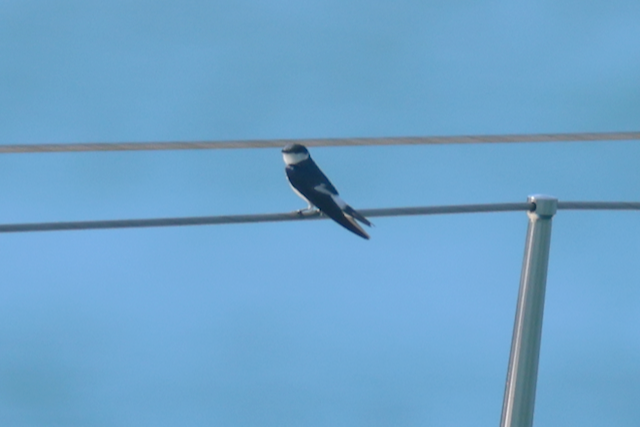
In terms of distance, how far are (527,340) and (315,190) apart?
2063 mm

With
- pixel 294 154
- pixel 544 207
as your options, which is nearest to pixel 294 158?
pixel 294 154

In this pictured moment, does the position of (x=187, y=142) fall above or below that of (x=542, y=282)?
above

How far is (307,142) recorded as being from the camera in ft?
10.2

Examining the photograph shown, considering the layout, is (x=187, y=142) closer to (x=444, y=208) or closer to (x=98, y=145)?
(x=98, y=145)

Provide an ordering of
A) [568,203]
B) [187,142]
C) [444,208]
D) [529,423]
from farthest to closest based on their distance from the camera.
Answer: [187,142], [444,208], [568,203], [529,423]

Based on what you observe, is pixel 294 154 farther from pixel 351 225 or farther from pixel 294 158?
pixel 351 225

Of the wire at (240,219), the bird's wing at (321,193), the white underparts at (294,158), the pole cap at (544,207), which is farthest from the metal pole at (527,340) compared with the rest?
the white underparts at (294,158)

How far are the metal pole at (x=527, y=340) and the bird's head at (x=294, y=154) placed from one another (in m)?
2.54

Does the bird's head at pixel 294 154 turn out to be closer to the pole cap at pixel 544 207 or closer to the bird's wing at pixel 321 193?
the bird's wing at pixel 321 193

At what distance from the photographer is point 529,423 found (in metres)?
1.80

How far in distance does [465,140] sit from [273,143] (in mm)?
633

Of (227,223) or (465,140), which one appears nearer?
(227,223)

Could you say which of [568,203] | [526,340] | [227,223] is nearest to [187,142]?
[227,223]

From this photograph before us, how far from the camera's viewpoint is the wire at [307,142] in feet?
9.51
